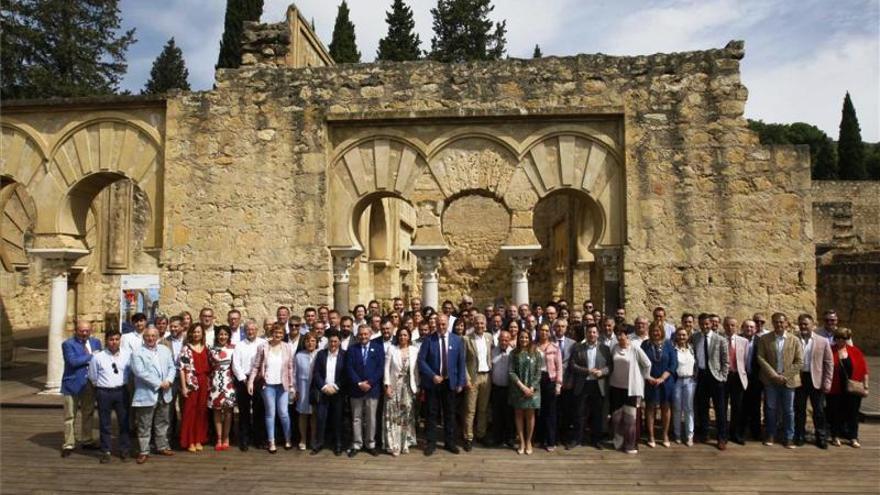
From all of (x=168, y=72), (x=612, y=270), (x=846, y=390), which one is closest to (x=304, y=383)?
(x=612, y=270)

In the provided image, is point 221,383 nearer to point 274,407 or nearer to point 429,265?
point 274,407

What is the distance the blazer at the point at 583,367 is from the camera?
7.21 metres

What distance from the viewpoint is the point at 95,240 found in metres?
21.1

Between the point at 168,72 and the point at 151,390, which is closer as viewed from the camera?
the point at 151,390

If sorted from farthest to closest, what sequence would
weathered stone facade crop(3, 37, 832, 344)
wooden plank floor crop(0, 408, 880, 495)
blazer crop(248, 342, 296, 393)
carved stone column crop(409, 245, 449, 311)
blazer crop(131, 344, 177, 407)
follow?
1. carved stone column crop(409, 245, 449, 311)
2. weathered stone facade crop(3, 37, 832, 344)
3. blazer crop(248, 342, 296, 393)
4. blazer crop(131, 344, 177, 407)
5. wooden plank floor crop(0, 408, 880, 495)

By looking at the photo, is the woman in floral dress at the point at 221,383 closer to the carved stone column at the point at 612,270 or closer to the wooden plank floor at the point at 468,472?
the wooden plank floor at the point at 468,472

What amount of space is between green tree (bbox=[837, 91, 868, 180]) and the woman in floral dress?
4865 centimetres

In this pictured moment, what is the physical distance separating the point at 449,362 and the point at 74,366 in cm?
429

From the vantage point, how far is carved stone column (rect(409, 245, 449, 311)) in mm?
10047

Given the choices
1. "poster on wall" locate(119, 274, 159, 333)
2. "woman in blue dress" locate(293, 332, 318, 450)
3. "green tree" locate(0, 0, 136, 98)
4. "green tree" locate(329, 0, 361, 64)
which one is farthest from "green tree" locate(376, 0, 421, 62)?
"woman in blue dress" locate(293, 332, 318, 450)

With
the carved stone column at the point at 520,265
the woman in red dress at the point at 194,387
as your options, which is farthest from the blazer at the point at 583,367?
the woman in red dress at the point at 194,387

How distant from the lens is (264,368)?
7.21 metres

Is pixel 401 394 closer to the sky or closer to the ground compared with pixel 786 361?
closer to the ground

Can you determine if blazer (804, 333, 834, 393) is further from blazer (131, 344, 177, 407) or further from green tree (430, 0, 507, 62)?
green tree (430, 0, 507, 62)
